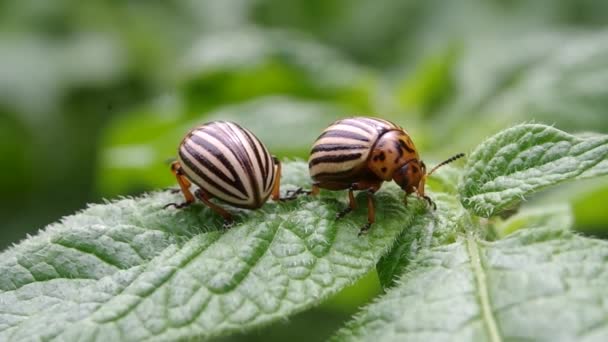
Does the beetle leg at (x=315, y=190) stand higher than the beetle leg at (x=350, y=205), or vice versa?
the beetle leg at (x=315, y=190)

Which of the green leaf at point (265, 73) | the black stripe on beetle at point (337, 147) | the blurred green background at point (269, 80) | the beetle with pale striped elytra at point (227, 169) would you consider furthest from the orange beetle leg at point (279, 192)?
the green leaf at point (265, 73)

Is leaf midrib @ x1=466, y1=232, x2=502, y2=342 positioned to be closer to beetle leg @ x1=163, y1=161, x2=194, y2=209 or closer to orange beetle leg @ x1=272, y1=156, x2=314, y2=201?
orange beetle leg @ x1=272, y1=156, x2=314, y2=201

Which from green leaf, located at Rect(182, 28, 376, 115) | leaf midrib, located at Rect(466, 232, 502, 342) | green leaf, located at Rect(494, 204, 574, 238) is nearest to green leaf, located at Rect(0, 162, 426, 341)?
leaf midrib, located at Rect(466, 232, 502, 342)

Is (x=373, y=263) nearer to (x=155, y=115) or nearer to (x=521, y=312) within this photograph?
(x=521, y=312)

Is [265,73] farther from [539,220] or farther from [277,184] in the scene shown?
[539,220]

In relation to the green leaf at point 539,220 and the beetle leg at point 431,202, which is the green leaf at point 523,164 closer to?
the beetle leg at point 431,202

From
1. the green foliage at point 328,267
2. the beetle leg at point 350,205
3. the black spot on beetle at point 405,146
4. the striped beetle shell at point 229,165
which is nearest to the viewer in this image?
the green foliage at point 328,267

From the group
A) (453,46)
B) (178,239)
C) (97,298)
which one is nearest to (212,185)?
(178,239)
